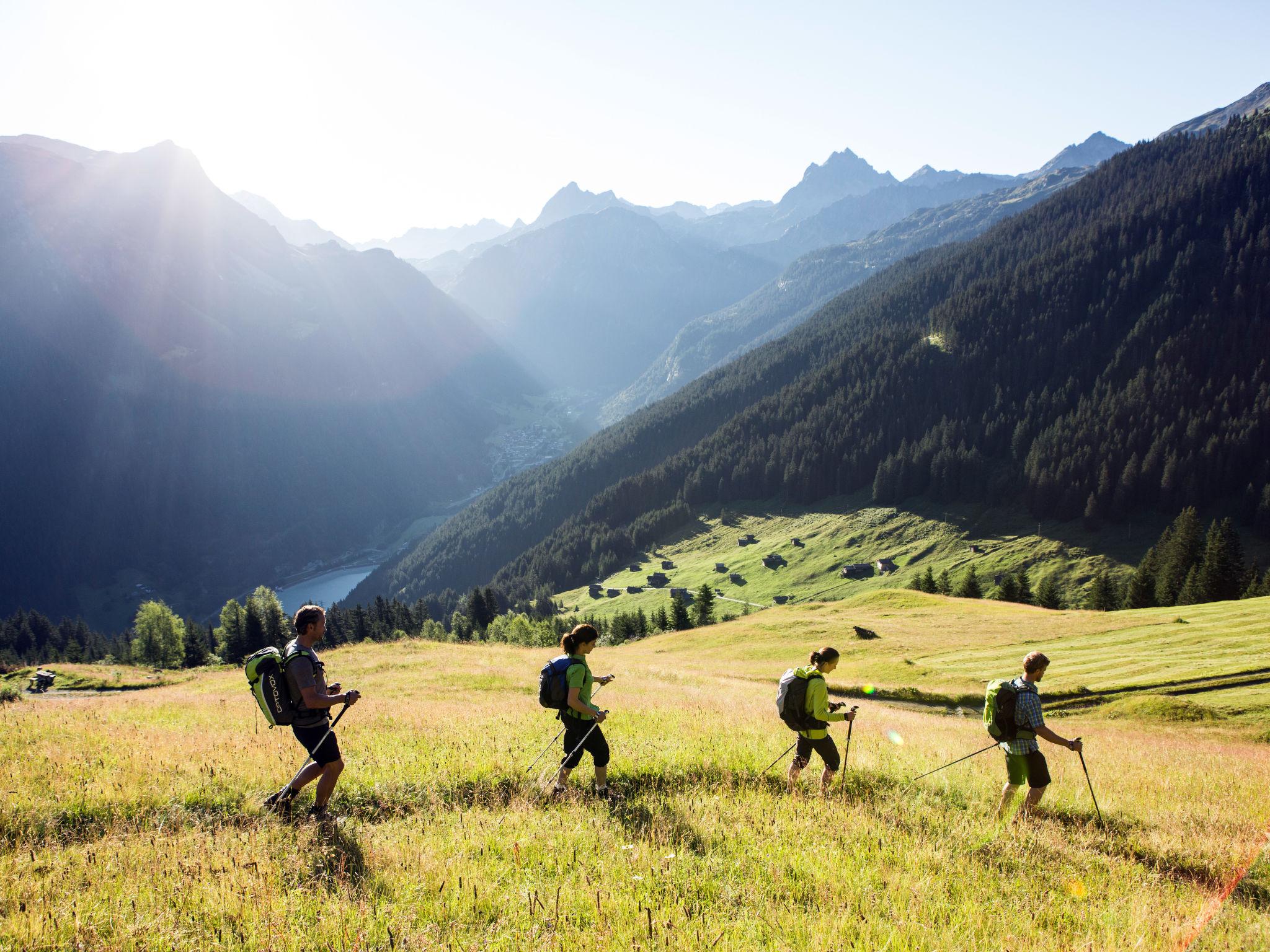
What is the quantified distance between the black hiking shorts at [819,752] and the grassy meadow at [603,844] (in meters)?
0.53

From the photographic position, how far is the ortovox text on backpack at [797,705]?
30.3ft

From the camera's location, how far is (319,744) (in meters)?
7.80

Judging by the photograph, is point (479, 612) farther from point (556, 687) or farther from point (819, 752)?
point (819, 752)

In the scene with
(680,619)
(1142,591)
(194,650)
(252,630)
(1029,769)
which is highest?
(1029,769)

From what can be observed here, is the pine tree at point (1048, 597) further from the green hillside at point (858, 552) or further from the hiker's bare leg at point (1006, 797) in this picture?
the hiker's bare leg at point (1006, 797)

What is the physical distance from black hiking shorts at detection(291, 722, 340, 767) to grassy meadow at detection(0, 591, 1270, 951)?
0.80 meters

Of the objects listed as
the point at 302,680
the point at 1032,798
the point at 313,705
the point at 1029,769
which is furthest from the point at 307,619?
the point at 1032,798

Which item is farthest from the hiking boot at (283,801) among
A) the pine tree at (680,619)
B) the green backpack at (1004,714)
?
the pine tree at (680,619)

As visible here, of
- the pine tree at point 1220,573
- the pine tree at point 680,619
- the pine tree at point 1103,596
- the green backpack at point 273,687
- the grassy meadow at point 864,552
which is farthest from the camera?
the grassy meadow at point 864,552

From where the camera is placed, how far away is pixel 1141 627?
135 feet

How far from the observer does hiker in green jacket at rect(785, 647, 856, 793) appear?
9148 mm

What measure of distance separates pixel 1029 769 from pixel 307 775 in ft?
33.7

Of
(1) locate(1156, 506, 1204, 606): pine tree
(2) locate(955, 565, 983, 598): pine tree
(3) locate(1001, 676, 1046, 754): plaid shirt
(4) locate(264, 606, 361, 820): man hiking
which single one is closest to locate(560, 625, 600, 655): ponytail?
(4) locate(264, 606, 361, 820): man hiking

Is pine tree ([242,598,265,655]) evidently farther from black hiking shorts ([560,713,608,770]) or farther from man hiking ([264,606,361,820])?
black hiking shorts ([560,713,608,770])
